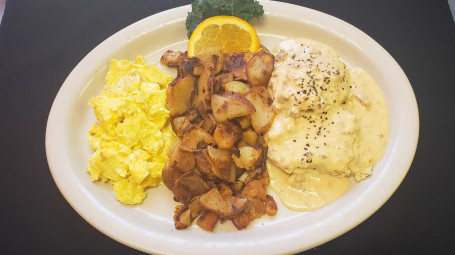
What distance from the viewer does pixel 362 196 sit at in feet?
6.42

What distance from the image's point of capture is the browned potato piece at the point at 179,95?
7.24 feet

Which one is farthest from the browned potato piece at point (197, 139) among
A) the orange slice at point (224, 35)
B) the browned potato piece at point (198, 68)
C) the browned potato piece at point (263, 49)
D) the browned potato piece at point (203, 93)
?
the browned potato piece at point (263, 49)

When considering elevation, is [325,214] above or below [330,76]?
below

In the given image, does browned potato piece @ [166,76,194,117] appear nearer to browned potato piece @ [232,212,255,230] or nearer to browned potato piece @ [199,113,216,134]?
browned potato piece @ [199,113,216,134]

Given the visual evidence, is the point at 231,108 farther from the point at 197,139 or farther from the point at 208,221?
the point at 208,221

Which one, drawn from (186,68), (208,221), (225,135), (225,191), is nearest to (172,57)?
(186,68)

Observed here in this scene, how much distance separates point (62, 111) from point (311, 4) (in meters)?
1.98

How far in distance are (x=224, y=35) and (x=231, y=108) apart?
0.65m

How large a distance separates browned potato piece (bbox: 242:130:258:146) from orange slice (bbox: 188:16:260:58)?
64 centimetres

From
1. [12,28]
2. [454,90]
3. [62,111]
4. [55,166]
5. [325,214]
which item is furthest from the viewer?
[12,28]

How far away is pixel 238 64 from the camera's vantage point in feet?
7.67

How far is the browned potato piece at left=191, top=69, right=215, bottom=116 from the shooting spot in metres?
2.15

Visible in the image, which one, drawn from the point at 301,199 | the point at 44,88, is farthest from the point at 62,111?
the point at 301,199

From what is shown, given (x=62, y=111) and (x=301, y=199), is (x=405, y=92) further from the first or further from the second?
(x=62, y=111)
